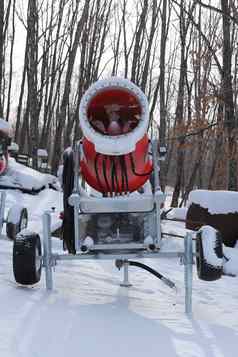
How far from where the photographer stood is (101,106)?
14.3 ft

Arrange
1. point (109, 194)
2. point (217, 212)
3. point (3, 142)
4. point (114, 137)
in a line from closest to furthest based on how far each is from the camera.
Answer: point (114, 137) < point (109, 194) < point (3, 142) < point (217, 212)

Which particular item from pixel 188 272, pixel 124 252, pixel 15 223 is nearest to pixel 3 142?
pixel 15 223

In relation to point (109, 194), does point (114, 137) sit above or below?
above

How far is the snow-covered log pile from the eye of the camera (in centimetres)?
886

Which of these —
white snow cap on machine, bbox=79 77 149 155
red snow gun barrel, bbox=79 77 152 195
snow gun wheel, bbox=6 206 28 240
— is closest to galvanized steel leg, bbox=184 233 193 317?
red snow gun barrel, bbox=79 77 152 195

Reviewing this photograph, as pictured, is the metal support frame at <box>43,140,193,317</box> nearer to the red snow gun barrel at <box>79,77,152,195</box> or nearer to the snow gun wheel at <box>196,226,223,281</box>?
the snow gun wheel at <box>196,226,223,281</box>

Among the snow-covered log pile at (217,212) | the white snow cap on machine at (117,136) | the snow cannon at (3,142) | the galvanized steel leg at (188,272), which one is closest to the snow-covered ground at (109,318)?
the galvanized steel leg at (188,272)

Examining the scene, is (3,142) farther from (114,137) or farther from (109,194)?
(114,137)

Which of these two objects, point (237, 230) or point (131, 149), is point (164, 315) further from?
point (237, 230)

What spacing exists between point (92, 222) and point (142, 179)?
53 centimetres

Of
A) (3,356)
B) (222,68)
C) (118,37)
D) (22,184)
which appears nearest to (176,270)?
(3,356)

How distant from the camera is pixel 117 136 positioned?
3953 mm

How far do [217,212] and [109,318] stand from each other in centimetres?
585

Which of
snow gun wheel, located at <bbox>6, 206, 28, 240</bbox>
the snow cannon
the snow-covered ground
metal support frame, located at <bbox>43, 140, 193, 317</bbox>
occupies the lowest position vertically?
the snow-covered ground
